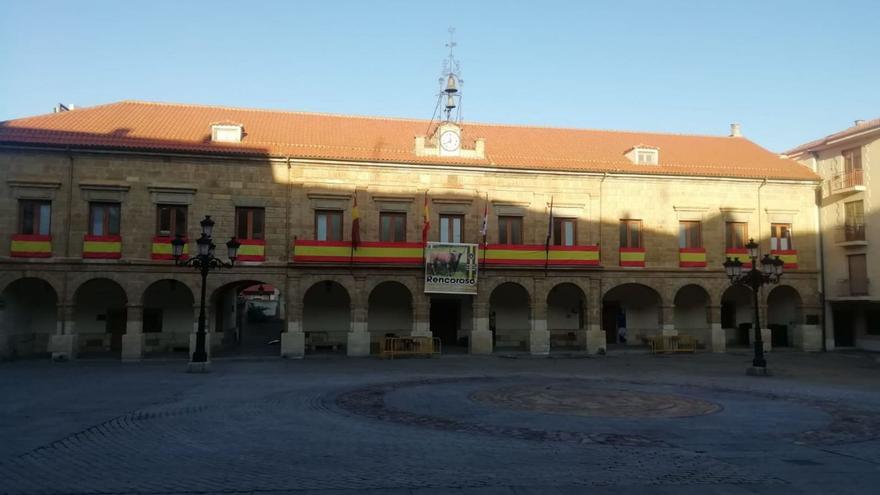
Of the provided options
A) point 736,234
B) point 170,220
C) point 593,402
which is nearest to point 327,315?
point 170,220

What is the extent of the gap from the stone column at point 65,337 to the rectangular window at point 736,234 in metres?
30.6

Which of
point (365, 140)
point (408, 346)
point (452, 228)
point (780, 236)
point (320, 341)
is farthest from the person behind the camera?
point (780, 236)

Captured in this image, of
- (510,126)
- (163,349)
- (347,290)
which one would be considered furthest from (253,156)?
(510,126)

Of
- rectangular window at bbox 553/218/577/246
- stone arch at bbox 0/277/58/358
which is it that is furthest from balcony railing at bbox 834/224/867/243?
stone arch at bbox 0/277/58/358

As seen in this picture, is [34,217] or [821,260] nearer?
[34,217]

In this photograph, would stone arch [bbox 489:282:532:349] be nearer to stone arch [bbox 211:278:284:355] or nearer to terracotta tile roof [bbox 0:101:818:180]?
terracotta tile roof [bbox 0:101:818:180]

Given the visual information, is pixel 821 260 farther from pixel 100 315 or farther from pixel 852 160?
pixel 100 315

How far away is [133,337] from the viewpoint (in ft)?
84.5

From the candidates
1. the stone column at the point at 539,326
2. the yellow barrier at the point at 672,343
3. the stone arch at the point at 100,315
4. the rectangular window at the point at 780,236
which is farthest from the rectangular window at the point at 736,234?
the stone arch at the point at 100,315

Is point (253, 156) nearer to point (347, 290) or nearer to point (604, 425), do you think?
point (347, 290)

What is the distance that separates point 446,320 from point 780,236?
707 inches

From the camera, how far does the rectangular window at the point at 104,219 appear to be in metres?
26.6

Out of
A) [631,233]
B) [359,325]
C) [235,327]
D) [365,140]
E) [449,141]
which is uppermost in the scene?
[365,140]

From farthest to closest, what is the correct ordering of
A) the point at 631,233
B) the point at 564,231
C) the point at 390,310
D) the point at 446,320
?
the point at 446,320, the point at 631,233, the point at 390,310, the point at 564,231
